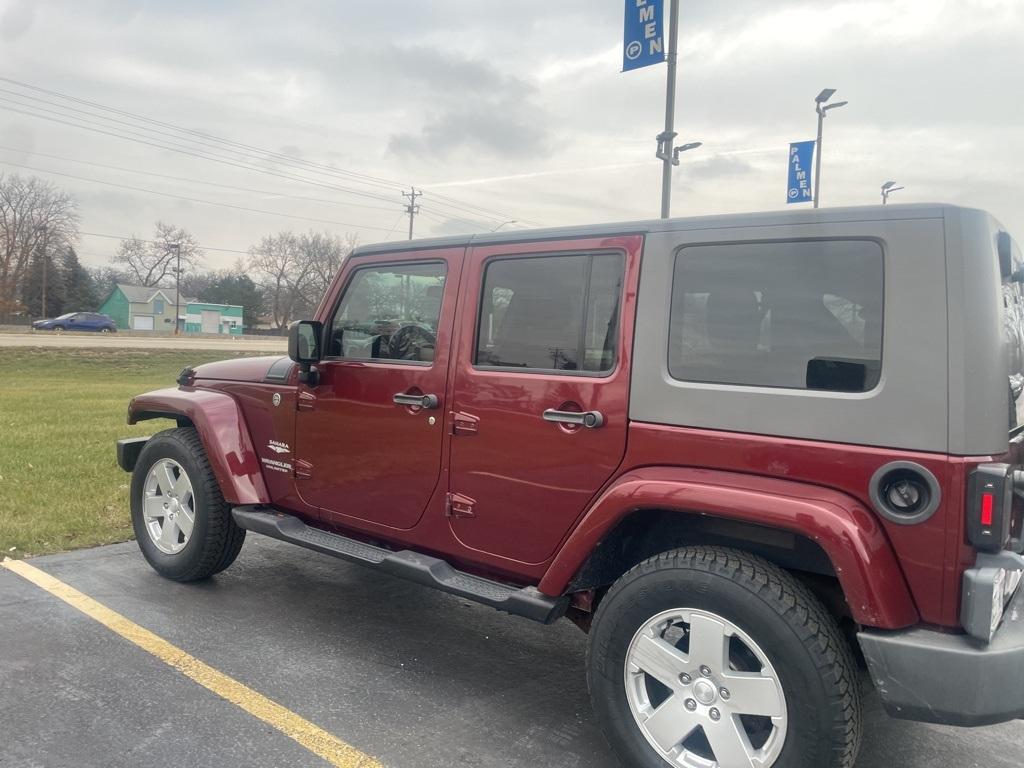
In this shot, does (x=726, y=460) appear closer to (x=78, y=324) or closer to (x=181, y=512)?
(x=181, y=512)

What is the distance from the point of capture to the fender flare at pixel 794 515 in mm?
2234

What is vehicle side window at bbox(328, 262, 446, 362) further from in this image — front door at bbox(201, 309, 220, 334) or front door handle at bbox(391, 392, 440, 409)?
front door at bbox(201, 309, 220, 334)

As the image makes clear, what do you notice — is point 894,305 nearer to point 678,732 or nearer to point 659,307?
point 659,307

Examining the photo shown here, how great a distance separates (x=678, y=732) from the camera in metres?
2.54

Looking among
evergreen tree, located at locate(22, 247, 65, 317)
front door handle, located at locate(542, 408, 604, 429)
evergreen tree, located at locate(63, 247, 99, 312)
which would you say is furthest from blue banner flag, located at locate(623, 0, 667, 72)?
evergreen tree, located at locate(63, 247, 99, 312)

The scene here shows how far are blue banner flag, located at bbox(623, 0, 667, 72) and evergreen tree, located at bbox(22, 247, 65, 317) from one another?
2760 inches

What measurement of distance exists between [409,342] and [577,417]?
1068 millimetres

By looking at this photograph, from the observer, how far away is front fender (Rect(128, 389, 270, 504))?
412cm

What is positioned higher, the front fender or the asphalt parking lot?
the front fender

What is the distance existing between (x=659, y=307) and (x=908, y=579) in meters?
1.17

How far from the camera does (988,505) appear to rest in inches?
84.6

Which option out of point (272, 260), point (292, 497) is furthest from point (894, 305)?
point (272, 260)

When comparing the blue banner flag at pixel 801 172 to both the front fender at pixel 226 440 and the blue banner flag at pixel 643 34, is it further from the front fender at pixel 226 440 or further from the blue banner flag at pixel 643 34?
the front fender at pixel 226 440

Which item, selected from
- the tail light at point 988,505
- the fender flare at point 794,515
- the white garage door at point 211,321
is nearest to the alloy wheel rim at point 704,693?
the fender flare at point 794,515
